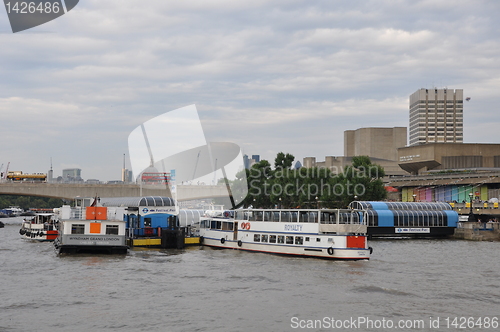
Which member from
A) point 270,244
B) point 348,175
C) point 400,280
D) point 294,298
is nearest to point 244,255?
point 270,244

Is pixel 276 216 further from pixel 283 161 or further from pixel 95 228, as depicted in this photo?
pixel 283 161

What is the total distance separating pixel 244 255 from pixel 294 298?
2499cm

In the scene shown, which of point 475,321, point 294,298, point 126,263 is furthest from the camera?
point 126,263

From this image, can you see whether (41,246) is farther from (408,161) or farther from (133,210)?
(408,161)

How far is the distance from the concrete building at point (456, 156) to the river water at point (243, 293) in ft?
332

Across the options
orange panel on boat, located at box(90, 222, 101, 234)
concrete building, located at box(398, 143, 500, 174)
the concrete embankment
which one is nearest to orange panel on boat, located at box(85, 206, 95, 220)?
orange panel on boat, located at box(90, 222, 101, 234)

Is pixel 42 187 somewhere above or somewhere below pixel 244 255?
above

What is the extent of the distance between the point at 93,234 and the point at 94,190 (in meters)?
70.4

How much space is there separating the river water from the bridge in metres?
66.9

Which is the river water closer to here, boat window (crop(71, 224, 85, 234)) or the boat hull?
the boat hull

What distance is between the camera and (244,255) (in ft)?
205

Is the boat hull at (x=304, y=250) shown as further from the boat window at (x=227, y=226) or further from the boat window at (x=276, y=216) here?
the boat window at (x=276, y=216)

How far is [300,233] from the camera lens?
59.2 metres

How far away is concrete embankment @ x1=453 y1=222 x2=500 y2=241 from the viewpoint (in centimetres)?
8888
